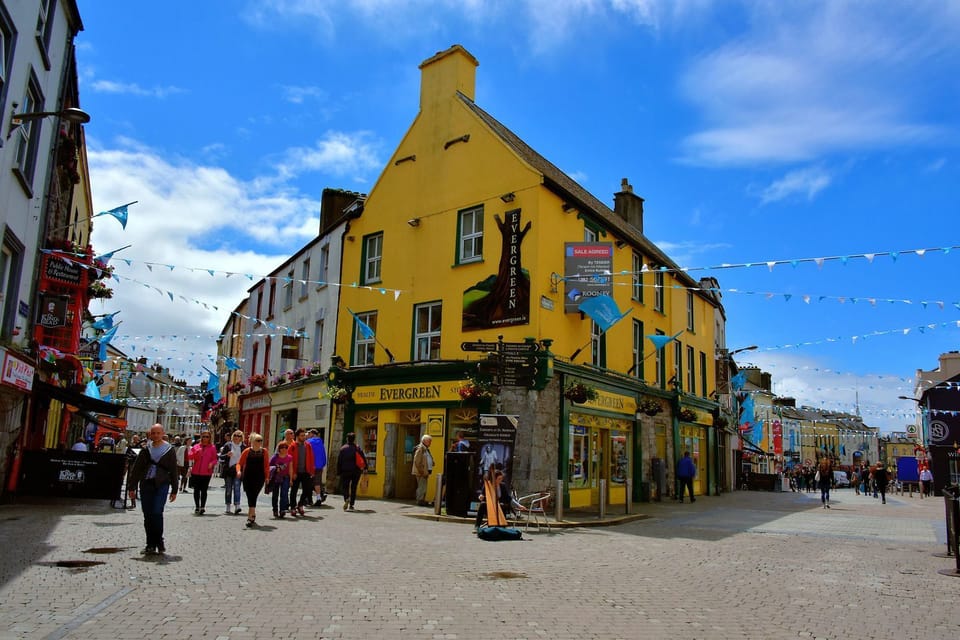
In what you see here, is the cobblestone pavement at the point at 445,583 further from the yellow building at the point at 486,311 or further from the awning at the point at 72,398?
the yellow building at the point at 486,311

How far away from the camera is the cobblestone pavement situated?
224 inches

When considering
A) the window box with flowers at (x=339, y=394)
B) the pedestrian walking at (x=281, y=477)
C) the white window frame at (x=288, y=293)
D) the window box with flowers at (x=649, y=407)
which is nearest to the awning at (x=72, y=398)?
the pedestrian walking at (x=281, y=477)

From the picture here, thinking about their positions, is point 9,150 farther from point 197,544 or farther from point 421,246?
point 421,246

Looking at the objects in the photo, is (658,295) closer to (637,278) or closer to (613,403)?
(637,278)

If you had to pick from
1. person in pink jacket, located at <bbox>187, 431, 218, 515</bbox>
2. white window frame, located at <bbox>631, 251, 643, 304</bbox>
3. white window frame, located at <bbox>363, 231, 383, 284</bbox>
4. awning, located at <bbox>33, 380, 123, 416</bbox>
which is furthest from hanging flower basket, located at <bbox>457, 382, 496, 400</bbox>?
awning, located at <bbox>33, 380, 123, 416</bbox>

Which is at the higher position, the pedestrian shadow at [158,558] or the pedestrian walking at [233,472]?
the pedestrian walking at [233,472]

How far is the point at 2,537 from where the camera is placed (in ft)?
31.3

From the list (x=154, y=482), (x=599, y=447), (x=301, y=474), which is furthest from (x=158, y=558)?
(x=599, y=447)

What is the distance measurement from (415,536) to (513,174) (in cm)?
993

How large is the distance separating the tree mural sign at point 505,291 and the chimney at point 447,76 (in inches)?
188

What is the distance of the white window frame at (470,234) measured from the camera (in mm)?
18656

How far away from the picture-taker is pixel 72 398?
16.0 meters

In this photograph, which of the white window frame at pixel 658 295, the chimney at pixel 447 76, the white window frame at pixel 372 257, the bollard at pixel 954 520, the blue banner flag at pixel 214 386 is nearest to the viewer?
the bollard at pixel 954 520

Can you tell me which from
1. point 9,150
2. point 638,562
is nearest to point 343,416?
point 9,150
